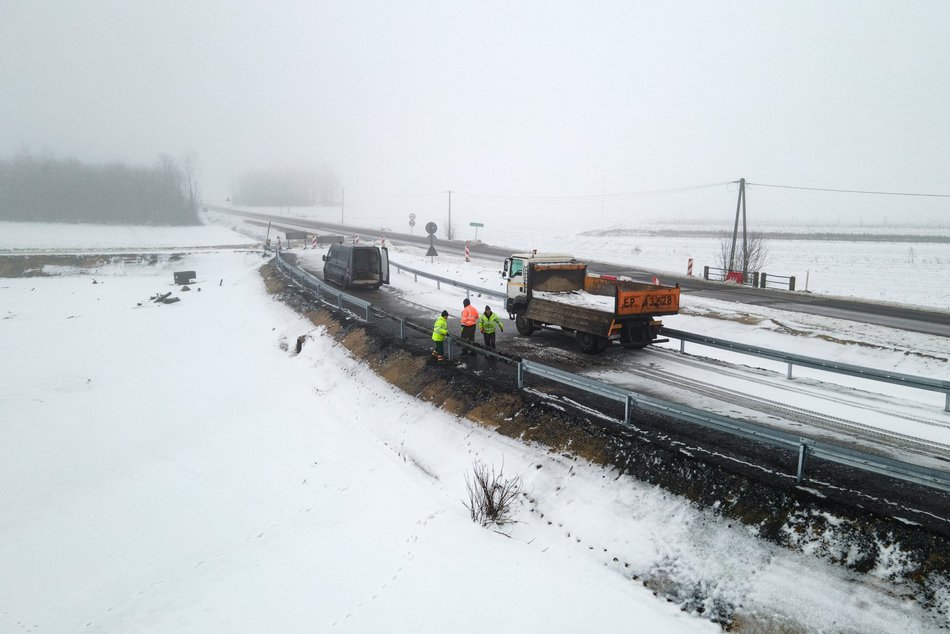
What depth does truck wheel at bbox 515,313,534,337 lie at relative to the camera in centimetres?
1769

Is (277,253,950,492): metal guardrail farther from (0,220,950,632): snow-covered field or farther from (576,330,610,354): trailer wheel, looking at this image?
(576,330,610,354): trailer wheel

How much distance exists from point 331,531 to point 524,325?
32.5ft

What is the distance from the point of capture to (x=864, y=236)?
65125 mm

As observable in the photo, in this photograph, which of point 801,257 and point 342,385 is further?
point 801,257

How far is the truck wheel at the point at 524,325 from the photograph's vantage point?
58.0ft

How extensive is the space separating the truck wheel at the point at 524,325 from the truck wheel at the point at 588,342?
7.61ft

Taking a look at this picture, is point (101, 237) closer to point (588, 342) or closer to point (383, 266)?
point (383, 266)

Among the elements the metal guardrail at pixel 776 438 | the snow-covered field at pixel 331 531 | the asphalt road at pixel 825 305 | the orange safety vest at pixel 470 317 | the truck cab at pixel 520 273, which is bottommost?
the snow-covered field at pixel 331 531

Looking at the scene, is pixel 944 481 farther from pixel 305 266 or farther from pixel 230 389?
pixel 305 266

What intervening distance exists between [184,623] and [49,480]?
22.5 ft

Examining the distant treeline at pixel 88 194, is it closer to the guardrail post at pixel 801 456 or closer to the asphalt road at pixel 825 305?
the asphalt road at pixel 825 305

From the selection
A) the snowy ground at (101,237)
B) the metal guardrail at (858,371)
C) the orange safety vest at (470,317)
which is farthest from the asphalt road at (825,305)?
the snowy ground at (101,237)

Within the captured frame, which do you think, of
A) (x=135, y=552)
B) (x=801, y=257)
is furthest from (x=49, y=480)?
(x=801, y=257)

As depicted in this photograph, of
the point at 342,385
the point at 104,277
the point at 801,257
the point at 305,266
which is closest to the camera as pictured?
the point at 342,385
